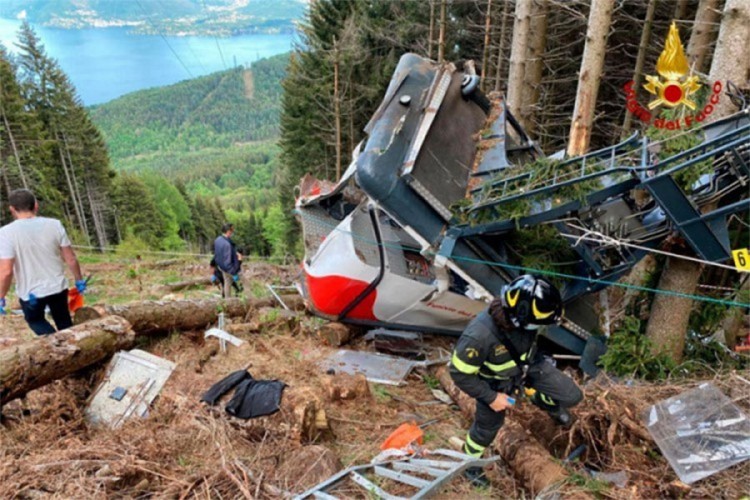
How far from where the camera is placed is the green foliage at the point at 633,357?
3.69m

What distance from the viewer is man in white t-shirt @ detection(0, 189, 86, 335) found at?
12.9 ft

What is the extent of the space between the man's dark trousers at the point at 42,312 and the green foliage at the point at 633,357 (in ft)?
15.3

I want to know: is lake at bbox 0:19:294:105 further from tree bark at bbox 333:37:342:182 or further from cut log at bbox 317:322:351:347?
cut log at bbox 317:322:351:347

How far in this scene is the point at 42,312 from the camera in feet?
13.8

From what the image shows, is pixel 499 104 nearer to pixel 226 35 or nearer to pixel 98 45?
pixel 226 35

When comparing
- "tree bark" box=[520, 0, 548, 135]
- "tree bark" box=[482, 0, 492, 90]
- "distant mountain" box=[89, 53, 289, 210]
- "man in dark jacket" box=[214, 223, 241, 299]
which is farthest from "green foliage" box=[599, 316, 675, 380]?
"distant mountain" box=[89, 53, 289, 210]

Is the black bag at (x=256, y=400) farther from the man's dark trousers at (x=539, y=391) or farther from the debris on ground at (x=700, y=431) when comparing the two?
the debris on ground at (x=700, y=431)

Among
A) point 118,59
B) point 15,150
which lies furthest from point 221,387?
point 118,59

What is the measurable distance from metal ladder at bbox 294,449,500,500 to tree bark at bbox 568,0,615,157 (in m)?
4.26

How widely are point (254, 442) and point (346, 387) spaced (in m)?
0.93

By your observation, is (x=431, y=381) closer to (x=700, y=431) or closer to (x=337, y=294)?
(x=337, y=294)

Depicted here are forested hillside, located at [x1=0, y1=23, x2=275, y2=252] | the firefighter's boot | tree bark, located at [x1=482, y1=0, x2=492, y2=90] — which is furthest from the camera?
forested hillside, located at [x1=0, y1=23, x2=275, y2=252]

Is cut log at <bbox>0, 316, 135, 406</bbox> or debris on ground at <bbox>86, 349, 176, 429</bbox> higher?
cut log at <bbox>0, 316, 135, 406</bbox>

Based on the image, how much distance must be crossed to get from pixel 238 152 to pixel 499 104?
127081mm
